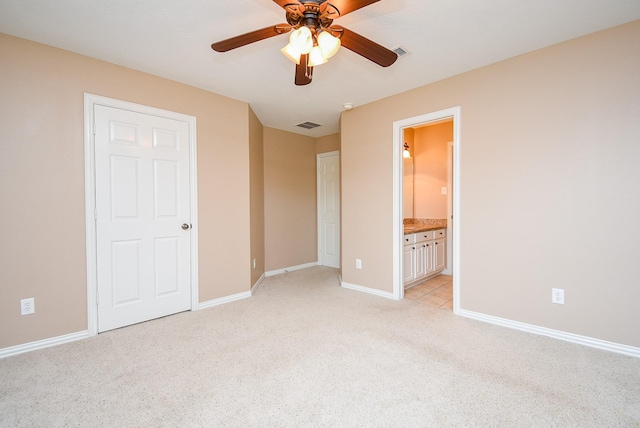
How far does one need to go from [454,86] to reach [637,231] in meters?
1.91

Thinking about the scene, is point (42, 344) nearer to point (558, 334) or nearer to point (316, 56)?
point (316, 56)

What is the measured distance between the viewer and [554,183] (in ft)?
7.68

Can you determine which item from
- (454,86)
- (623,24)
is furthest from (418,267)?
(623,24)

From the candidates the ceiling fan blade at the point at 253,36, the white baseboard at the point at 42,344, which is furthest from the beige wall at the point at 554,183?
the white baseboard at the point at 42,344

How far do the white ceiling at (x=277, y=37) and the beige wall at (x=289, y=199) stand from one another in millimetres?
1854

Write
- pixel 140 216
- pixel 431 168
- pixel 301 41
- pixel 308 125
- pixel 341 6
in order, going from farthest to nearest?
1. pixel 431 168
2. pixel 308 125
3. pixel 140 216
4. pixel 301 41
5. pixel 341 6

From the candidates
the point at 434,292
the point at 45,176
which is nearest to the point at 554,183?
the point at 434,292

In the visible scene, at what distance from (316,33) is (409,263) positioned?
9.56ft

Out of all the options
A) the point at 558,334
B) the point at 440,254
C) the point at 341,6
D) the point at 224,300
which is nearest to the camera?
the point at 341,6

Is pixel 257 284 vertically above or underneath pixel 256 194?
underneath

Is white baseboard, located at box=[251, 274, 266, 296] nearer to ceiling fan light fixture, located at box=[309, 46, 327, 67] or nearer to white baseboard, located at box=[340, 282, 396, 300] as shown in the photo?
white baseboard, located at box=[340, 282, 396, 300]

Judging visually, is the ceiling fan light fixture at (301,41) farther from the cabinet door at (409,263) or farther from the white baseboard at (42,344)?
the white baseboard at (42,344)

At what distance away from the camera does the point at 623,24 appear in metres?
2.05

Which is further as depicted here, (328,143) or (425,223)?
(328,143)
